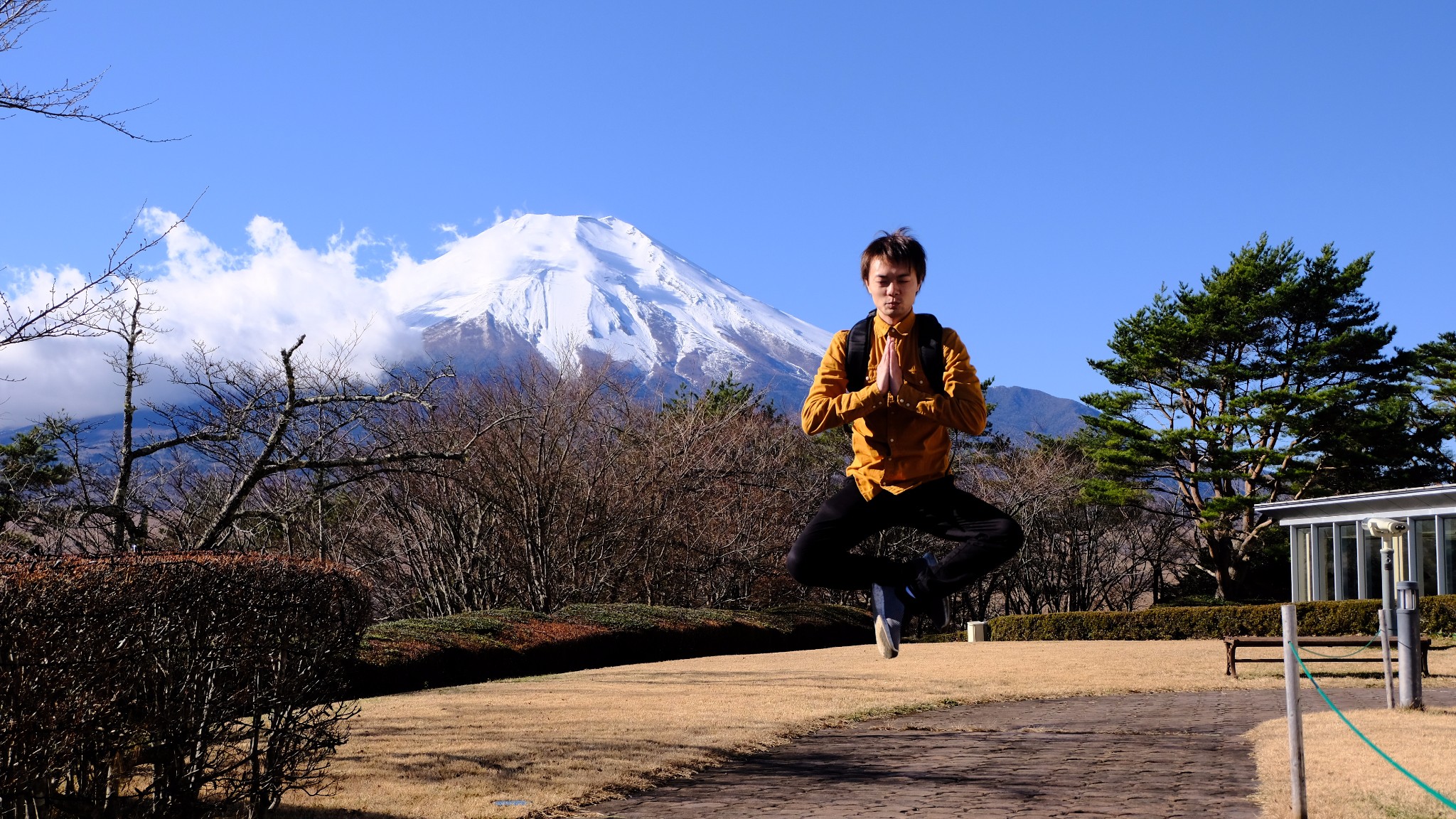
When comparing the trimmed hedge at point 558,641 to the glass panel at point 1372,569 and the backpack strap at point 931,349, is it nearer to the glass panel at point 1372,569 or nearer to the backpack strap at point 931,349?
the backpack strap at point 931,349

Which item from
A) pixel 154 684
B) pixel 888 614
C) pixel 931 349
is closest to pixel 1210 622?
pixel 154 684

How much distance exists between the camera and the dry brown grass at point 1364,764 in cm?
745

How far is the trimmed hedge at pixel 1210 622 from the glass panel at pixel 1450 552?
2.69 meters

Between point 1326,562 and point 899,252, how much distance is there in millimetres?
32724

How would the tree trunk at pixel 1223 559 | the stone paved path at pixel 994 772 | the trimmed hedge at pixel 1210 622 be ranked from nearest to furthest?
the stone paved path at pixel 994 772
the trimmed hedge at pixel 1210 622
the tree trunk at pixel 1223 559

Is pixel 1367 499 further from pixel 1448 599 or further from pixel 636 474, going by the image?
pixel 636 474

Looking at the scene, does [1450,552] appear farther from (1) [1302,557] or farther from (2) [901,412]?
(2) [901,412]

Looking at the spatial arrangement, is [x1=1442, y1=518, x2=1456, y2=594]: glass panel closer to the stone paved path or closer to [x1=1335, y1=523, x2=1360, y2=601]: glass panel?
[x1=1335, y1=523, x2=1360, y2=601]: glass panel

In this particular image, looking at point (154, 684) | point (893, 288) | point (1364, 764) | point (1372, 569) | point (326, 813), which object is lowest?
point (326, 813)

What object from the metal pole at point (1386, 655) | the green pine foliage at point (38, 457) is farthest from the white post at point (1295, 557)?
the green pine foliage at point (38, 457)

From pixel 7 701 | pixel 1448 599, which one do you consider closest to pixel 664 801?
pixel 7 701

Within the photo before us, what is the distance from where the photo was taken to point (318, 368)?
16.8 meters

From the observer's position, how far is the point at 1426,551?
2822 cm

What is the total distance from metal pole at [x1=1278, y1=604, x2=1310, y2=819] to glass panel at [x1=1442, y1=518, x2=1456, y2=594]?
2402cm
